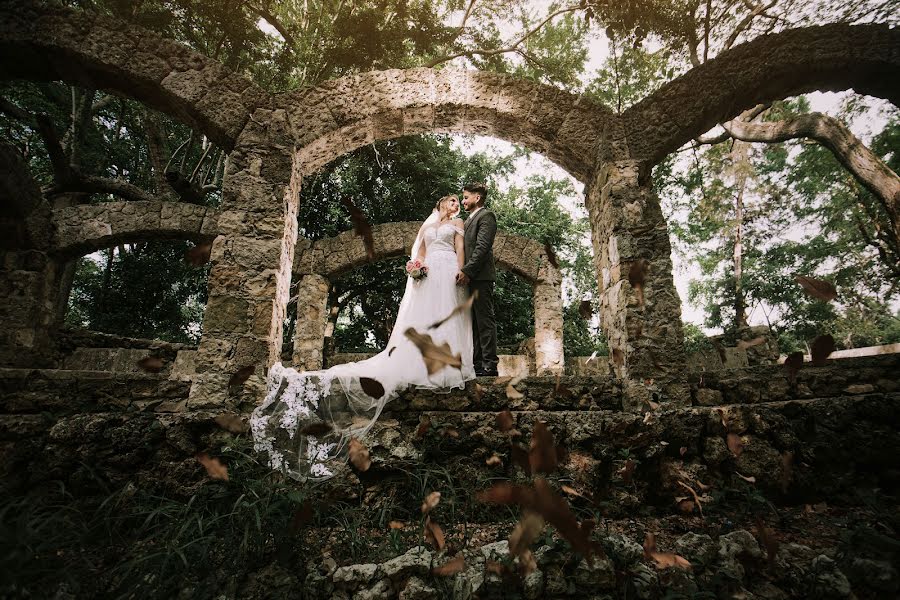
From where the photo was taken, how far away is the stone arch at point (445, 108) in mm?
3588

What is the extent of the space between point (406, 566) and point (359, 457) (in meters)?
0.76

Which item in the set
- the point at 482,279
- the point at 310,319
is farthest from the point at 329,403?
the point at 310,319

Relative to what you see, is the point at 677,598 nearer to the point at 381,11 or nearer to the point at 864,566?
the point at 864,566

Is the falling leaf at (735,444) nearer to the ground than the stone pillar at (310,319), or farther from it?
nearer to the ground

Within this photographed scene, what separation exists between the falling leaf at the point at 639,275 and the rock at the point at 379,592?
2.64 meters

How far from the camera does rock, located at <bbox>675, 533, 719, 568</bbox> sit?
1779mm

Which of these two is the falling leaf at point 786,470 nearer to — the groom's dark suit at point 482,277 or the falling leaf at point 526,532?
the falling leaf at point 526,532

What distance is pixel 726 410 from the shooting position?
2.58m

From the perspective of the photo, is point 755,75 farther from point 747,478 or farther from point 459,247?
point 747,478

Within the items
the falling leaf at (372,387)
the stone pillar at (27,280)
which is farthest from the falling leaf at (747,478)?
the stone pillar at (27,280)

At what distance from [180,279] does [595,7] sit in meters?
11.6

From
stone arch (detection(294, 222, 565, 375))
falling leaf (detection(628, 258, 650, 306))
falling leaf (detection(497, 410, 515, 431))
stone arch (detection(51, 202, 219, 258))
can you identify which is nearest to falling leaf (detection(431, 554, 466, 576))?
falling leaf (detection(497, 410, 515, 431))

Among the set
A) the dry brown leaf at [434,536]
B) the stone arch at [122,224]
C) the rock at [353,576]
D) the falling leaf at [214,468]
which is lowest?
the rock at [353,576]

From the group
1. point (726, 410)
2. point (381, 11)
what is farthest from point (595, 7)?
point (726, 410)
